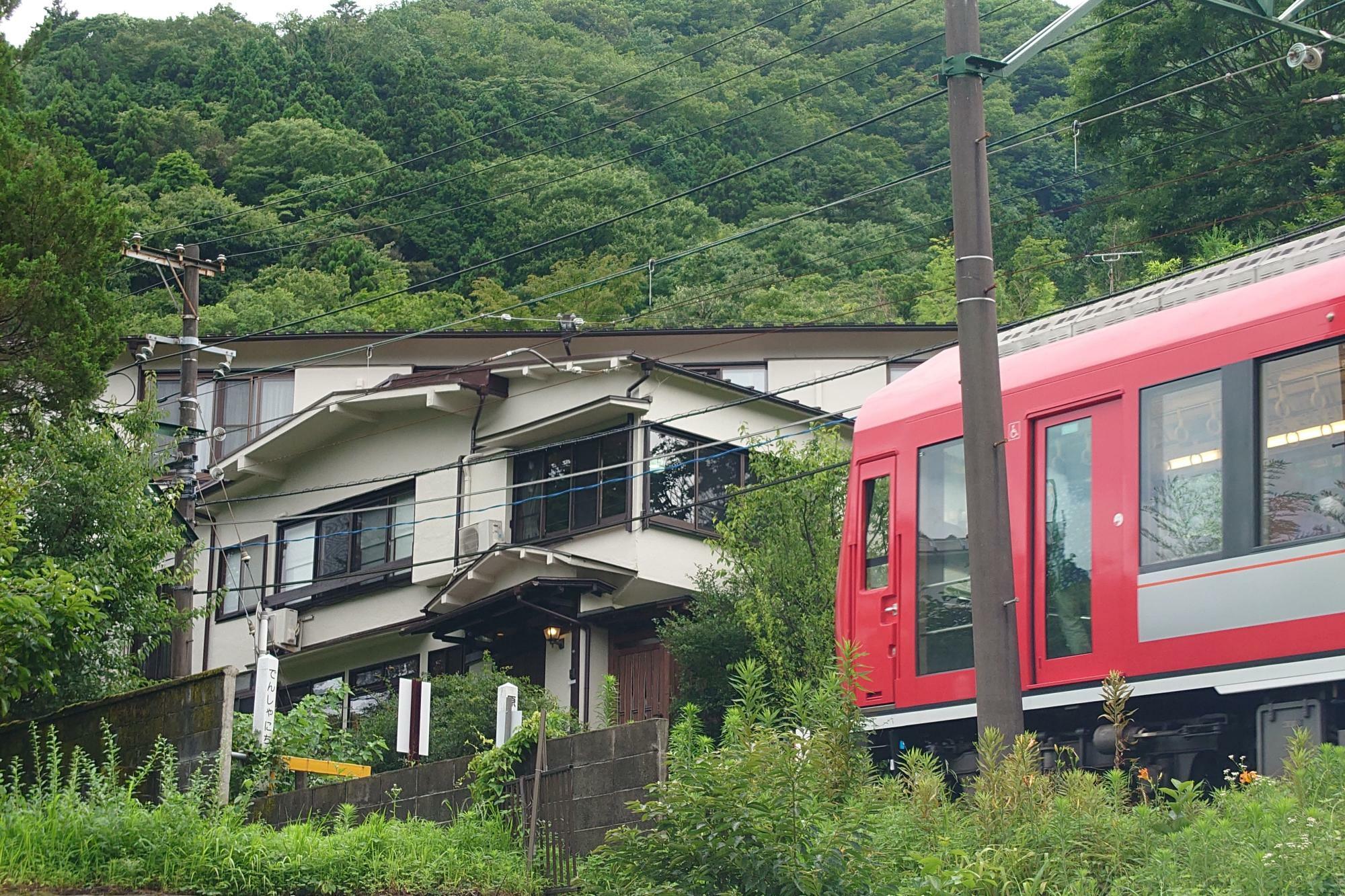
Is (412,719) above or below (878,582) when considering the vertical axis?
below

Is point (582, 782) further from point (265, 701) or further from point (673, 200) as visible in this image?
point (673, 200)

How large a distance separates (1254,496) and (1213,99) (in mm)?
30452

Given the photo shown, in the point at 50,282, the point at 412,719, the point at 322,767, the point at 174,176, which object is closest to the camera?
the point at 322,767

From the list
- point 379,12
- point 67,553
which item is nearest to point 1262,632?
point 67,553

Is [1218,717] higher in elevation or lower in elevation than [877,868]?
higher

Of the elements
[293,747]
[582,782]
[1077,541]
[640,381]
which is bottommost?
[582,782]

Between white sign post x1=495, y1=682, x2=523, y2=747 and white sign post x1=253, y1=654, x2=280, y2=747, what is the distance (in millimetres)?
3569

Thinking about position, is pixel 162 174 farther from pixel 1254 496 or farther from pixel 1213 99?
pixel 1254 496

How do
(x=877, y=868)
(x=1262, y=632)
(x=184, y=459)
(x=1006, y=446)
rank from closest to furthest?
1. (x=877, y=868)
2. (x=1262, y=632)
3. (x=1006, y=446)
4. (x=184, y=459)

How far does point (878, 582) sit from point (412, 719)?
6194 millimetres

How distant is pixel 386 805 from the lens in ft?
39.9

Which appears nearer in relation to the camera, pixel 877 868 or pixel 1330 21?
pixel 877 868

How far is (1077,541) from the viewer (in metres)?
11.3

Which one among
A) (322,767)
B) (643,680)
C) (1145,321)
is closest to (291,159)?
(643,680)
